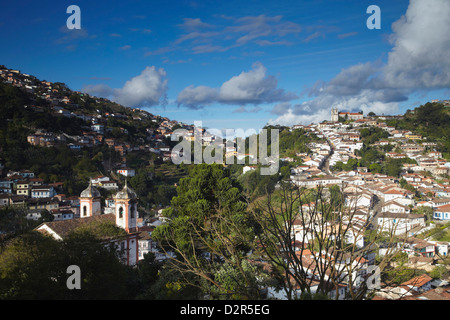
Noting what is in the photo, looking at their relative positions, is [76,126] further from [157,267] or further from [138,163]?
[157,267]

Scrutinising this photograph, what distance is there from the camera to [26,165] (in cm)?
3434

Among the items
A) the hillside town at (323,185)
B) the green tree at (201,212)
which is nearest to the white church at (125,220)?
the hillside town at (323,185)

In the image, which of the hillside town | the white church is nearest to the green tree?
the white church

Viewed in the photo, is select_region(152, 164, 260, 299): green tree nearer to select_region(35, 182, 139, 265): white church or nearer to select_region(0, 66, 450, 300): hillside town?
select_region(35, 182, 139, 265): white church

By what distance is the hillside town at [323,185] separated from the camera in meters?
12.0

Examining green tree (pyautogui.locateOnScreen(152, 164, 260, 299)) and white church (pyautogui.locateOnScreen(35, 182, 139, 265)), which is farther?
white church (pyautogui.locateOnScreen(35, 182, 139, 265))

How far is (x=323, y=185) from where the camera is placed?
7.48m

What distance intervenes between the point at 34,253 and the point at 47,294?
6.20 ft

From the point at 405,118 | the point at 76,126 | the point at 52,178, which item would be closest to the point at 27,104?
the point at 76,126

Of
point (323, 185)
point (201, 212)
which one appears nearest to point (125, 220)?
point (201, 212)

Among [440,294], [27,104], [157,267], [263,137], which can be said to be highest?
[27,104]

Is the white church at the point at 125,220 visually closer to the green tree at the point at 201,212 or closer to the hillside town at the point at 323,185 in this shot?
the hillside town at the point at 323,185

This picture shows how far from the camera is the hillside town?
12008mm

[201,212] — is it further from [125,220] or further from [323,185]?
[323,185]
